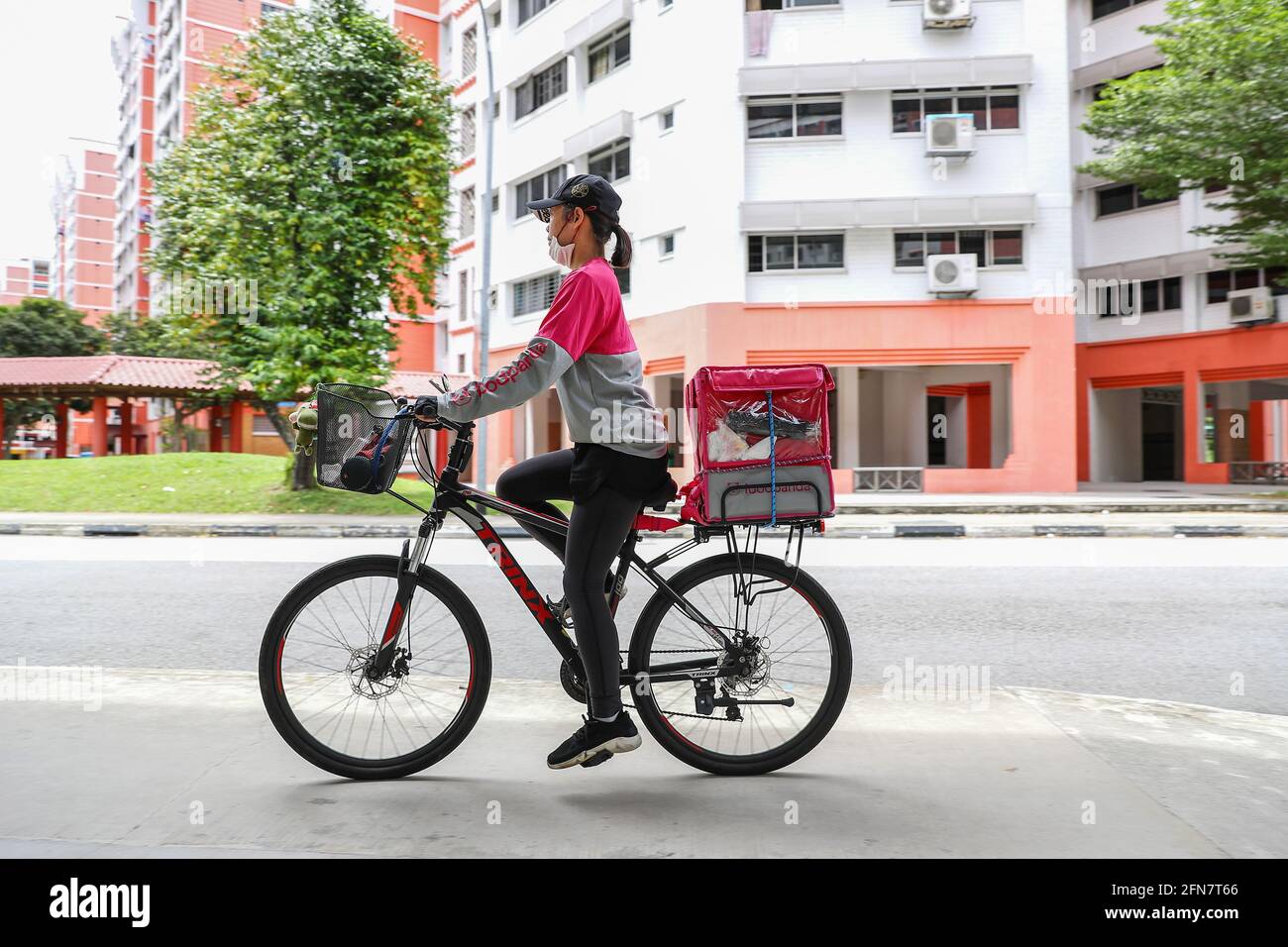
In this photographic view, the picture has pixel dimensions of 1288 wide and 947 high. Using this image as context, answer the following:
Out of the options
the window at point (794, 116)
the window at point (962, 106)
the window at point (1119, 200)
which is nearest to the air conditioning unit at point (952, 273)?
the window at point (962, 106)

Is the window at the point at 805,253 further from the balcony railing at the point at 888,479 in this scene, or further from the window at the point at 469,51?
the window at the point at 469,51

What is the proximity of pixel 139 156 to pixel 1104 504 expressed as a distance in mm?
84984

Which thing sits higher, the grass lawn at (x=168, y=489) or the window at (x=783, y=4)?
the window at (x=783, y=4)

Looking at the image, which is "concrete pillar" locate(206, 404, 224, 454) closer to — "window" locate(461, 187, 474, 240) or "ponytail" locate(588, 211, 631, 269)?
"window" locate(461, 187, 474, 240)

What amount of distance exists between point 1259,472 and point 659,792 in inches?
1205

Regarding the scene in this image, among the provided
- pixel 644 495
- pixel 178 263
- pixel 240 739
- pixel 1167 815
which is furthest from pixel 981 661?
pixel 178 263

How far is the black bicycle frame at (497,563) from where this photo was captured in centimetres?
355

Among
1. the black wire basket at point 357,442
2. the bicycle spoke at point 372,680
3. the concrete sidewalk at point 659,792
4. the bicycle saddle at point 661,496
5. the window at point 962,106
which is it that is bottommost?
the concrete sidewalk at point 659,792

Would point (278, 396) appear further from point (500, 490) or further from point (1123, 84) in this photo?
point (1123, 84)

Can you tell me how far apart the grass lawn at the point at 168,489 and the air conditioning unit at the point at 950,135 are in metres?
14.3

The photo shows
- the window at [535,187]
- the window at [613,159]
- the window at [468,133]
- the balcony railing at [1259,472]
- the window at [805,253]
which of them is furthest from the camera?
the window at [468,133]
